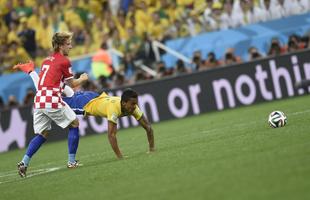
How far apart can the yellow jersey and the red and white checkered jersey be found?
2.19ft

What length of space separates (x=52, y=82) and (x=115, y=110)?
1.00 metres

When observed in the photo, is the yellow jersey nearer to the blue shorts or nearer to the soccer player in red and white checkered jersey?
the blue shorts

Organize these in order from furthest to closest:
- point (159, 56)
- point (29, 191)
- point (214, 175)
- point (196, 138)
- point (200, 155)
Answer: point (159, 56), point (196, 138), point (200, 155), point (29, 191), point (214, 175)

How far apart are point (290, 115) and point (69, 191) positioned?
20.7ft

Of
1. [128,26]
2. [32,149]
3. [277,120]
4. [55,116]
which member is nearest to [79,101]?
[55,116]

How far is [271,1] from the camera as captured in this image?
832 inches

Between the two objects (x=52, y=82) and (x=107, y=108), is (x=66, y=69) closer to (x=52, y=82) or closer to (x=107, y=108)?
(x=52, y=82)

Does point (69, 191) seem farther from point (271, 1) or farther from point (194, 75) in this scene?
point (271, 1)

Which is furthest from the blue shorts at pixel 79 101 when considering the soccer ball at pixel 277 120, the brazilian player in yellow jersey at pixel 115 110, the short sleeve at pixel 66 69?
the soccer ball at pixel 277 120

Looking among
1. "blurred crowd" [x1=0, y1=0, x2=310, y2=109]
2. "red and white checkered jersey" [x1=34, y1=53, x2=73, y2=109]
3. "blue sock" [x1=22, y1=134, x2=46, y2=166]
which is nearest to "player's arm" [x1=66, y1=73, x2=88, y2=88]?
"red and white checkered jersey" [x1=34, y1=53, x2=73, y2=109]

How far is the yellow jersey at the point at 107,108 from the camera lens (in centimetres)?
1160

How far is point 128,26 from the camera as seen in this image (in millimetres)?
23281

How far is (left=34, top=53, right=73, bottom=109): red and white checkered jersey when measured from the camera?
A: 11.5 m

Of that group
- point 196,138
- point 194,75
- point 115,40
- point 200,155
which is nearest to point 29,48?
point 115,40
